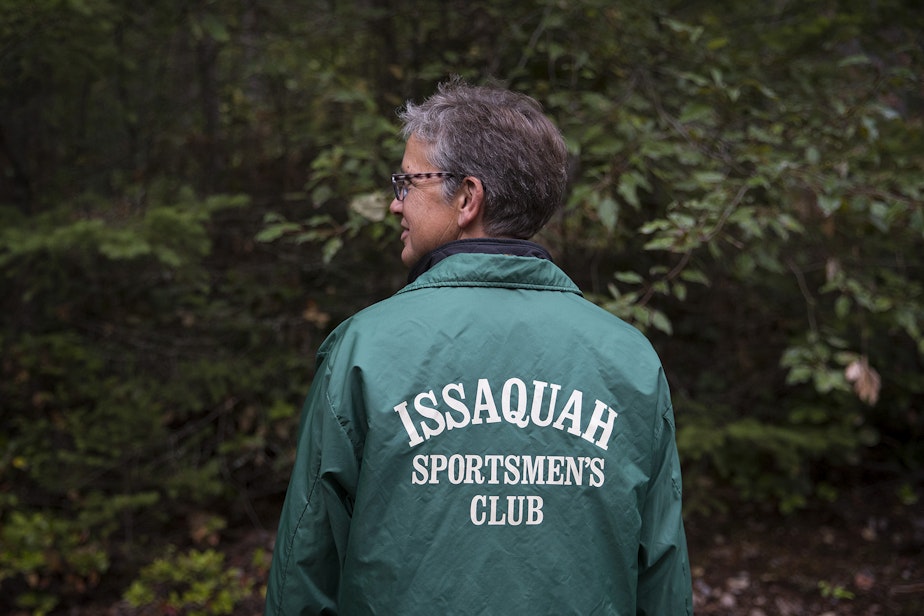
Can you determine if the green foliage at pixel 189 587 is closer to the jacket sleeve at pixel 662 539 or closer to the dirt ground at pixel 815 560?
the dirt ground at pixel 815 560

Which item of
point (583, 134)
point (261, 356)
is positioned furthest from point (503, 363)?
point (261, 356)

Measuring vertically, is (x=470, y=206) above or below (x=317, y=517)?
above

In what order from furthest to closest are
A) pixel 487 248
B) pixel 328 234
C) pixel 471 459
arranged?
1. pixel 328 234
2. pixel 487 248
3. pixel 471 459

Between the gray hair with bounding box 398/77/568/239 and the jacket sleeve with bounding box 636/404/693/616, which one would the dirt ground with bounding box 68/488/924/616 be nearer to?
the jacket sleeve with bounding box 636/404/693/616

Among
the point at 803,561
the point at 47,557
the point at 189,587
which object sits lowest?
the point at 189,587

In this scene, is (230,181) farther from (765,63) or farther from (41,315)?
(765,63)

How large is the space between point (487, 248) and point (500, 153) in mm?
195

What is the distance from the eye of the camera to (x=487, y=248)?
62.0 inches

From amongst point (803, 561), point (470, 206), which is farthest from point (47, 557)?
point (803, 561)

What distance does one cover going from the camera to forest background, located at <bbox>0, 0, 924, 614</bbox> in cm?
357

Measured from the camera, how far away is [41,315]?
15.9ft

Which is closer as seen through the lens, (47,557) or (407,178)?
(407,178)

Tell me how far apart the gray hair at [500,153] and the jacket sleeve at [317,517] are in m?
0.47

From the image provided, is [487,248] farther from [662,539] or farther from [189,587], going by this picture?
[189,587]
